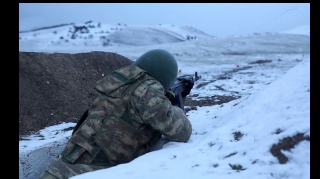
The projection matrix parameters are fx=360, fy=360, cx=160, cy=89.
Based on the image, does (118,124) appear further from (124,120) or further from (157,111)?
(157,111)

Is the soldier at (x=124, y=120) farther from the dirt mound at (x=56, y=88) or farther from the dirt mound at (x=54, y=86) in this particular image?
the dirt mound at (x=54, y=86)

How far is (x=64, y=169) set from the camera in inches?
118

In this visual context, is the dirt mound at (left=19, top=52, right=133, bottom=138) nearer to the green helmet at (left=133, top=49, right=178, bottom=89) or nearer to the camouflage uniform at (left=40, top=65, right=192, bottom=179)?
the camouflage uniform at (left=40, top=65, right=192, bottom=179)

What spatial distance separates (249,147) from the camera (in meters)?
2.75

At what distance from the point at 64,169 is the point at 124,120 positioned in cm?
64

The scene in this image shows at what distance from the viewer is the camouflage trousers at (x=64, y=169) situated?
2953 mm

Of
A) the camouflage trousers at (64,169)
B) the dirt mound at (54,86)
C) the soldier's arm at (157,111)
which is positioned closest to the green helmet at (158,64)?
the soldier's arm at (157,111)

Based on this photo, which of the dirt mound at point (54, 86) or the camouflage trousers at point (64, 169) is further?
the dirt mound at point (54, 86)

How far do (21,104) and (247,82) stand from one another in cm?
755

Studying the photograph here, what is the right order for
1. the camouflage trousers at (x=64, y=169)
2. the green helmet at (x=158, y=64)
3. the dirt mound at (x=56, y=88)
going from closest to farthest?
the camouflage trousers at (x=64, y=169) < the green helmet at (x=158, y=64) < the dirt mound at (x=56, y=88)

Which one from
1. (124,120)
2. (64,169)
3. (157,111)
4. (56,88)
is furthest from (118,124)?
(56,88)

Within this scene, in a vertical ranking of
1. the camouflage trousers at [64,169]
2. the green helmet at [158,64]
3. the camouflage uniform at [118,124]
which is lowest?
the camouflage trousers at [64,169]
